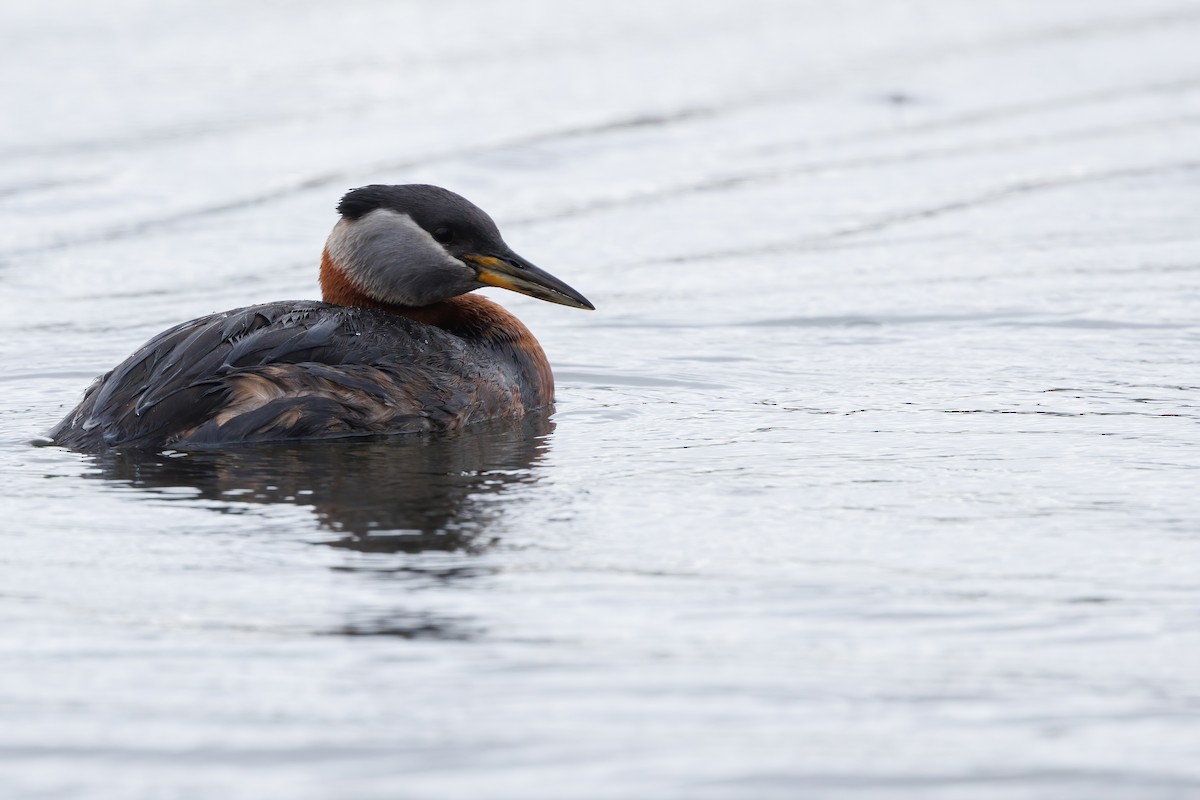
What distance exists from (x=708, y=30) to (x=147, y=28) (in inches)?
213

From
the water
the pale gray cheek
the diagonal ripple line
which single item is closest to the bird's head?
the pale gray cheek

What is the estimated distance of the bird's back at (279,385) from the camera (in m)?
7.75

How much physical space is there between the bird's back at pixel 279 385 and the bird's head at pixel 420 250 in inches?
15.3

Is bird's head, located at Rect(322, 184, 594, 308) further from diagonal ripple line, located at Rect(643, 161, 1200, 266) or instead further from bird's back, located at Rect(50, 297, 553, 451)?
diagonal ripple line, located at Rect(643, 161, 1200, 266)

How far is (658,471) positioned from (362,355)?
4.84ft

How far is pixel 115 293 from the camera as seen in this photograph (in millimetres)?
11492

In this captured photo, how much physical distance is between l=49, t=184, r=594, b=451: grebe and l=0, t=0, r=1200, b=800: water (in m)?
0.21

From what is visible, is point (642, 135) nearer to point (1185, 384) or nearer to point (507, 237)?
point (507, 237)

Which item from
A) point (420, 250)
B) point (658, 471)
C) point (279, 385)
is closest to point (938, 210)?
point (420, 250)

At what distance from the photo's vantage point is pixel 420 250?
8688 millimetres

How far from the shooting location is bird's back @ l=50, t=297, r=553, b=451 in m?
7.75

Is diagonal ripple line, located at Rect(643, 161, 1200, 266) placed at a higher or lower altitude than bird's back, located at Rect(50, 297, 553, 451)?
higher

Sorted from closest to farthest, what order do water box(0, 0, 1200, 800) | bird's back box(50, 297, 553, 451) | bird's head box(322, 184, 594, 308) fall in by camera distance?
water box(0, 0, 1200, 800) → bird's back box(50, 297, 553, 451) → bird's head box(322, 184, 594, 308)

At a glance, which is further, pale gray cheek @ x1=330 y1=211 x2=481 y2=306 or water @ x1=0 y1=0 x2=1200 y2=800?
pale gray cheek @ x1=330 y1=211 x2=481 y2=306
